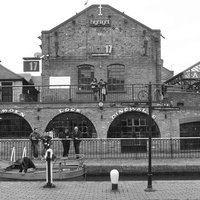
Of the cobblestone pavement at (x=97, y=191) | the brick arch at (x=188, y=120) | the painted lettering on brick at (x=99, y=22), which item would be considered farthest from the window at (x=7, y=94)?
the cobblestone pavement at (x=97, y=191)

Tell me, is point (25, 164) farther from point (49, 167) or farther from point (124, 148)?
point (124, 148)

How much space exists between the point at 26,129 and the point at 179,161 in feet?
32.5

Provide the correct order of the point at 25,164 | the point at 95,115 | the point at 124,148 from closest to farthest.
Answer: the point at 25,164, the point at 124,148, the point at 95,115

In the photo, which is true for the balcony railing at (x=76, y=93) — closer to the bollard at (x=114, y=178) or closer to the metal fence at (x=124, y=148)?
the metal fence at (x=124, y=148)

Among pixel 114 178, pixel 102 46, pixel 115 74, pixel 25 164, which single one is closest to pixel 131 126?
pixel 115 74

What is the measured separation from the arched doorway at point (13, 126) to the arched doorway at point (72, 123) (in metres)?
1.39

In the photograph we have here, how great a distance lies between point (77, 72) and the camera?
27.1m

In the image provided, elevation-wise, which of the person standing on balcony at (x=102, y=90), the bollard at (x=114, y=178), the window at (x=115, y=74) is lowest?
the bollard at (x=114, y=178)

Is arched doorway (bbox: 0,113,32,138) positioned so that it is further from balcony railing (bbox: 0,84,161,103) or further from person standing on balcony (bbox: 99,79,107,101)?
person standing on balcony (bbox: 99,79,107,101)

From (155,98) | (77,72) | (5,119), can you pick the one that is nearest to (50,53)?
(77,72)

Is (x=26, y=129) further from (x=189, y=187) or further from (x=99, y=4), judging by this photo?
(x=189, y=187)

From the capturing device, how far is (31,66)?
26469 millimetres

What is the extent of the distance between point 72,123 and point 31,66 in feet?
20.0

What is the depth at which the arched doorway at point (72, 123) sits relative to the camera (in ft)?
74.8
